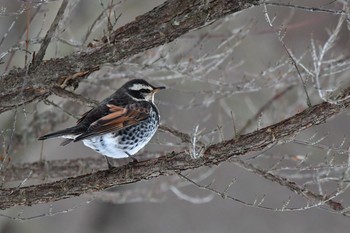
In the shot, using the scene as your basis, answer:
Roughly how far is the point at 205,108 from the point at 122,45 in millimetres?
3141

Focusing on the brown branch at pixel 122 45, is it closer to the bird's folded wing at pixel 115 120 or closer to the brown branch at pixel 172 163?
the bird's folded wing at pixel 115 120

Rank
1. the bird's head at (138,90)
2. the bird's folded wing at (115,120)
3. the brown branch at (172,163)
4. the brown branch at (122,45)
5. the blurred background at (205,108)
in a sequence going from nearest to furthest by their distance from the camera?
the brown branch at (172,163)
the brown branch at (122,45)
the bird's folded wing at (115,120)
the bird's head at (138,90)
the blurred background at (205,108)

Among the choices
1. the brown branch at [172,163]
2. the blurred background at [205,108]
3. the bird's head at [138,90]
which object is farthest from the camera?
the blurred background at [205,108]

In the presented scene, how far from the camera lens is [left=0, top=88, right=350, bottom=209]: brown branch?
13.4ft

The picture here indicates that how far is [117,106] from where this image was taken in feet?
17.6

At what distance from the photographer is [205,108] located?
7.68 metres

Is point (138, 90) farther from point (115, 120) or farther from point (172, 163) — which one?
point (172, 163)

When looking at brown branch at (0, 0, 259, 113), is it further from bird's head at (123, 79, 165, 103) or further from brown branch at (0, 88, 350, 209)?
brown branch at (0, 88, 350, 209)

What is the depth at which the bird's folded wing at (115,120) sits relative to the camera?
16.4 ft

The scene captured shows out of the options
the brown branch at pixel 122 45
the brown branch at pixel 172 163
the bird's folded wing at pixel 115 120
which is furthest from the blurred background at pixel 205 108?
the bird's folded wing at pixel 115 120

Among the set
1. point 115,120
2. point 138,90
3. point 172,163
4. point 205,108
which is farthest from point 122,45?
point 205,108

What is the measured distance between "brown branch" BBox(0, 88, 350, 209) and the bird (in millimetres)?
288

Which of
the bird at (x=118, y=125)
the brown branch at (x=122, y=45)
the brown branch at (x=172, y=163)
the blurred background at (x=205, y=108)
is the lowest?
the brown branch at (x=172, y=163)

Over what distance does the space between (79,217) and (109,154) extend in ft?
36.7
